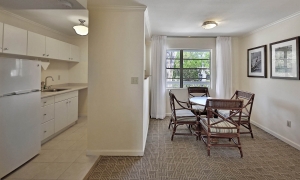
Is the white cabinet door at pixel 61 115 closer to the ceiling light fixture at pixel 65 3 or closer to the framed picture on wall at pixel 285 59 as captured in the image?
the ceiling light fixture at pixel 65 3

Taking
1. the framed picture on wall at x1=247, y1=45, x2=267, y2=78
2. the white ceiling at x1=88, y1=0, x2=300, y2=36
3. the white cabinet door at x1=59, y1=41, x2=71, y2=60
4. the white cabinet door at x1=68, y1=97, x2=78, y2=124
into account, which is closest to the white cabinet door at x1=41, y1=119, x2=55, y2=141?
the white cabinet door at x1=68, y1=97, x2=78, y2=124

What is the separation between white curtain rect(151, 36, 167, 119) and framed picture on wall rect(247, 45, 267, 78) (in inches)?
86.0

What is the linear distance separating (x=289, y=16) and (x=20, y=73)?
4410 mm

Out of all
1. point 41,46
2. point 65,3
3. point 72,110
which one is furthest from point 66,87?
point 65,3

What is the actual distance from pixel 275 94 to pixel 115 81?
3.25 metres

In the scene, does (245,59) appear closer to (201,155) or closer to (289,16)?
(289,16)

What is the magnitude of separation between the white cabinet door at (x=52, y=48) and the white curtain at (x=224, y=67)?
408 cm

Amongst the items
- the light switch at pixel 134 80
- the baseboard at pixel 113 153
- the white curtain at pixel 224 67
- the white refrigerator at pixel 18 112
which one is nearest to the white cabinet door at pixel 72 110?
the white refrigerator at pixel 18 112

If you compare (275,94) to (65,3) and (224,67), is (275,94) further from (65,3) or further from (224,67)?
(65,3)

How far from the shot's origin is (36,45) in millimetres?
3195

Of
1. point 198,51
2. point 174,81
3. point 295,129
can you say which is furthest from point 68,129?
point 295,129

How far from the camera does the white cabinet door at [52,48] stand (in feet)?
11.6

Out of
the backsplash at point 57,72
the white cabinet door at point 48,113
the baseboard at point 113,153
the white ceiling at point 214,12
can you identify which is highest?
the white ceiling at point 214,12

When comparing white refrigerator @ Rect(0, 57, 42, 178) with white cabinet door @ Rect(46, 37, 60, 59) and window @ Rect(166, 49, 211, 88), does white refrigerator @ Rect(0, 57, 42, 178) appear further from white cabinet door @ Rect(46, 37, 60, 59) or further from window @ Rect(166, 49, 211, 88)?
window @ Rect(166, 49, 211, 88)
